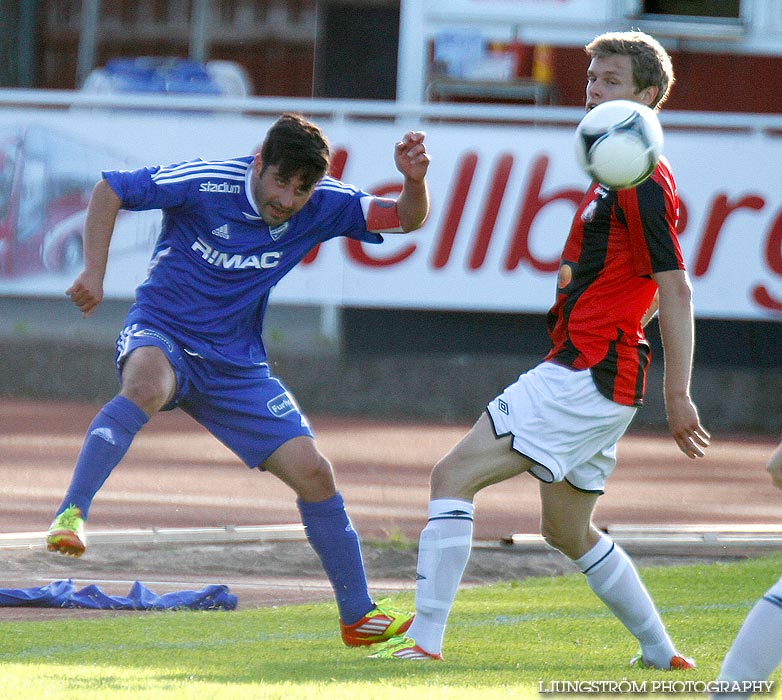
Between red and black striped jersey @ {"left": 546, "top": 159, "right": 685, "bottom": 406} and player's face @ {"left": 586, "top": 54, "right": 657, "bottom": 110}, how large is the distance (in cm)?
26

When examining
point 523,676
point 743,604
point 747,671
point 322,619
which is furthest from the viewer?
point 743,604

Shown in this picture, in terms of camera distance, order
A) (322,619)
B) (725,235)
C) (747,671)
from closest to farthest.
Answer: (747,671) < (322,619) < (725,235)

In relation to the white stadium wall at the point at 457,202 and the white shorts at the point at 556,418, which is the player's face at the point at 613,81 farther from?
the white stadium wall at the point at 457,202

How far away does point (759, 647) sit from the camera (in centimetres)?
385

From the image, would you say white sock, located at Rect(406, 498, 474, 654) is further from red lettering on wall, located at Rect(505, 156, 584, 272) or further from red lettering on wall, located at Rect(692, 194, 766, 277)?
red lettering on wall, located at Rect(692, 194, 766, 277)

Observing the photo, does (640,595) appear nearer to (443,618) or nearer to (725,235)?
(443,618)

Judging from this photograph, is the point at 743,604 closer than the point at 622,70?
No

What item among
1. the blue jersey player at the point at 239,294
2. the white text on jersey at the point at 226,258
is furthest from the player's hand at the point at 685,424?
the white text on jersey at the point at 226,258

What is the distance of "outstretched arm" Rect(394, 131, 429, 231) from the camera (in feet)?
18.6

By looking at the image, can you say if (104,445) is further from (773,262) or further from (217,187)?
(773,262)

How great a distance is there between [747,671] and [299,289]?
36.5 feet

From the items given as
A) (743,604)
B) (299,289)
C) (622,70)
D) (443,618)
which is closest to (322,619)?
(443,618)

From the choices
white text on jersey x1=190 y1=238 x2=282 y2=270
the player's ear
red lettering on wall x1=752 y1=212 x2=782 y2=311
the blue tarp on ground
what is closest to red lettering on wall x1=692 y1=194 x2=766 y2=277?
red lettering on wall x1=752 y1=212 x2=782 y2=311

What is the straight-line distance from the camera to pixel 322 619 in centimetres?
647
